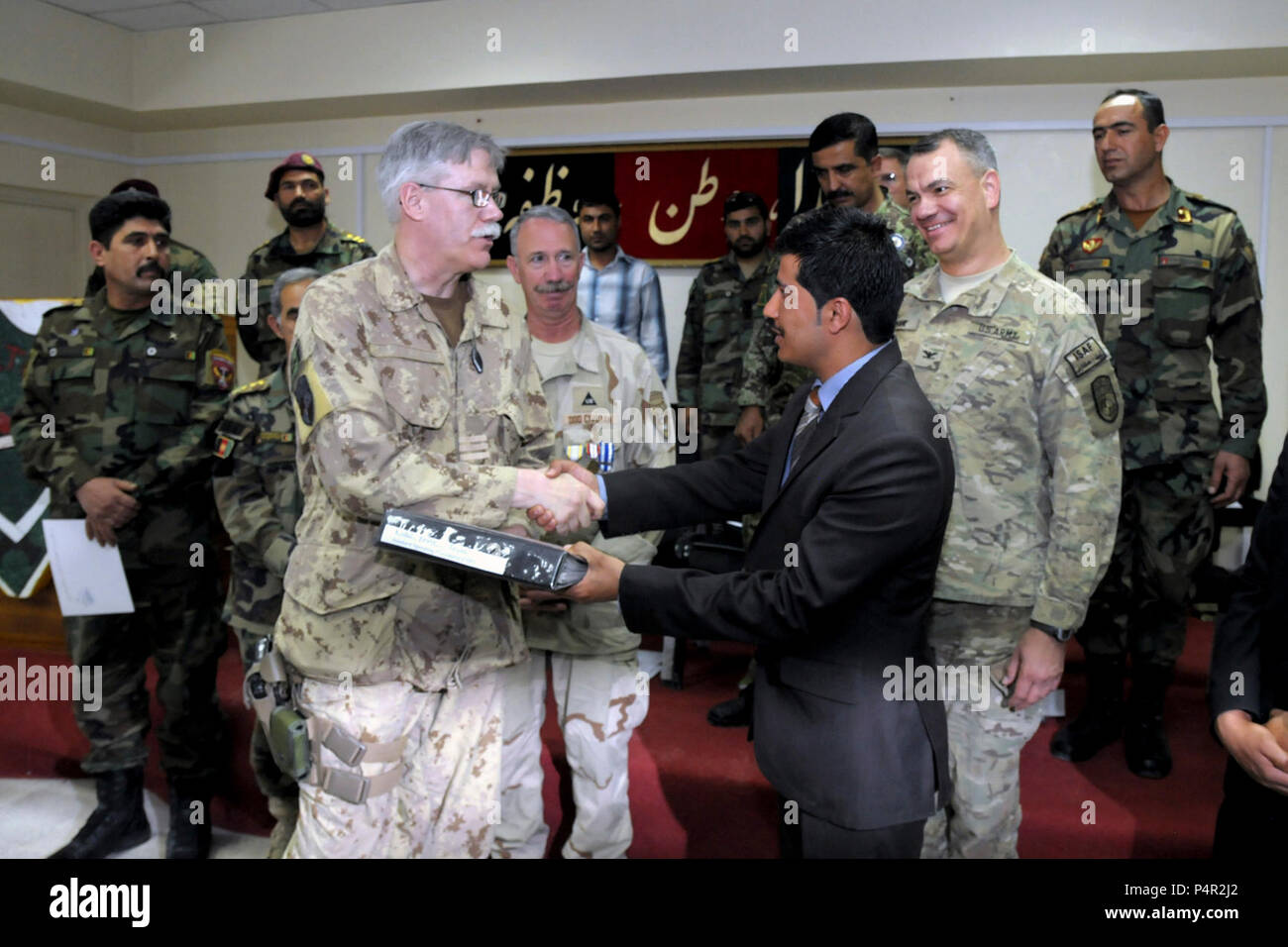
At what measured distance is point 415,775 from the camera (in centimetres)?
177

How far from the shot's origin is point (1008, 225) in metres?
4.92

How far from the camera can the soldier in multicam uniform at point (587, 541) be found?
235cm

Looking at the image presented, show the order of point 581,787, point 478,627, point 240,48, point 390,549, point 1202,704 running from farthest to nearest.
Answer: point 240,48
point 1202,704
point 581,787
point 478,627
point 390,549

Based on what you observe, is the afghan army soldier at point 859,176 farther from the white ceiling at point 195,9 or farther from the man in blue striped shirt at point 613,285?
the white ceiling at point 195,9

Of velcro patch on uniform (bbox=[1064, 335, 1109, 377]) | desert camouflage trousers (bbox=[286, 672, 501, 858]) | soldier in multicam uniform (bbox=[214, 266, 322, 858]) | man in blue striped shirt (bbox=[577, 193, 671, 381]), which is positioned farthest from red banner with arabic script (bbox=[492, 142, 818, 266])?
desert camouflage trousers (bbox=[286, 672, 501, 858])

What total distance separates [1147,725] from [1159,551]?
507 millimetres

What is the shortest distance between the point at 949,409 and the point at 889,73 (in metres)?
3.31

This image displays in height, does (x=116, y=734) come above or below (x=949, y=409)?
below

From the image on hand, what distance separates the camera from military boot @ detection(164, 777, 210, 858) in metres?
2.62

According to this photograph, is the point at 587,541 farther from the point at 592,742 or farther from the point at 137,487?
the point at 137,487

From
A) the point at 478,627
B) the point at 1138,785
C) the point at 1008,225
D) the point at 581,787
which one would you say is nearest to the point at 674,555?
the point at 581,787

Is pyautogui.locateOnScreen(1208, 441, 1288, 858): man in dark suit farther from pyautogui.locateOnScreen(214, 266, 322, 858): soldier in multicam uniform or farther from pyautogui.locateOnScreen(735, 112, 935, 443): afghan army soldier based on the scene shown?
pyautogui.locateOnScreen(214, 266, 322, 858): soldier in multicam uniform

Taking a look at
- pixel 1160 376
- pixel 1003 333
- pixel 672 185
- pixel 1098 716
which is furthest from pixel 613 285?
pixel 1098 716
